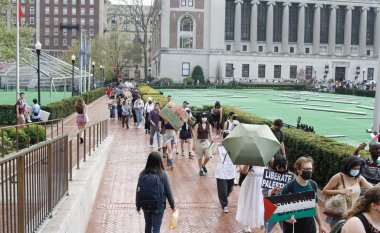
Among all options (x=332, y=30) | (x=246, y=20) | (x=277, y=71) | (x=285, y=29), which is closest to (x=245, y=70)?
(x=277, y=71)

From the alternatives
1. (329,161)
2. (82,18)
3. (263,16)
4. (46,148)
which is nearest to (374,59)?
(263,16)

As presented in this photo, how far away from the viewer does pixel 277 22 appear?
101 metres

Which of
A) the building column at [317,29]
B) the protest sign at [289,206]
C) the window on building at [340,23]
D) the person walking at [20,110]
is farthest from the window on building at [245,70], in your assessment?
the protest sign at [289,206]

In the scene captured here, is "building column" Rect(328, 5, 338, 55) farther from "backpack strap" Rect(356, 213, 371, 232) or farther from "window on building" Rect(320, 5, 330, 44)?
"backpack strap" Rect(356, 213, 371, 232)

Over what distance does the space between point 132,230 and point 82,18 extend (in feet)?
400

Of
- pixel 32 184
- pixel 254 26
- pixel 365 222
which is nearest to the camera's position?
pixel 365 222

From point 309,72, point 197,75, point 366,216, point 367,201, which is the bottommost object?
point 366,216

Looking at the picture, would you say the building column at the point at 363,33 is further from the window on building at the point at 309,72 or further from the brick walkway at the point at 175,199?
the brick walkway at the point at 175,199

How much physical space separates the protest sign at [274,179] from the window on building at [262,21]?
93.8m

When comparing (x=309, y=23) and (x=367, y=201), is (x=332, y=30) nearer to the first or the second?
(x=309, y=23)

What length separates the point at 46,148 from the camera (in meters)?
7.18

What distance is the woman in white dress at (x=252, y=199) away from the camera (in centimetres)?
888

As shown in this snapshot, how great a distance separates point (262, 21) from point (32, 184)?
318 ft

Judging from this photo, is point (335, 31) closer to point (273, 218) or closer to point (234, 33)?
point (234, 33)
